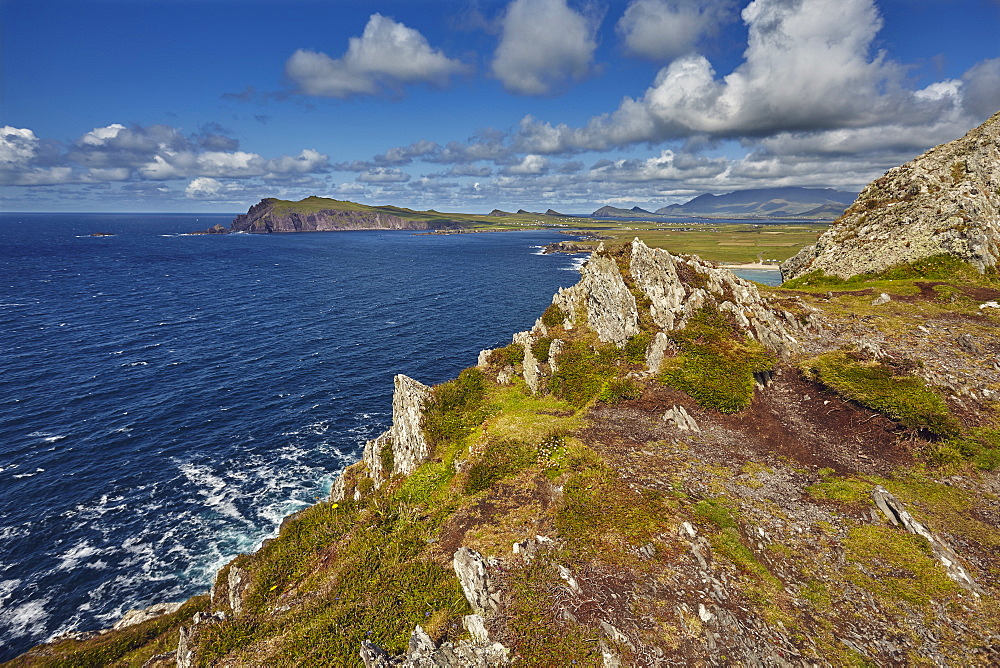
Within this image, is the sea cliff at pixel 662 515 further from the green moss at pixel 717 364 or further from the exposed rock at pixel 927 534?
the green moss at pixel 717 364

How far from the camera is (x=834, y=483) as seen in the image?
2036 centimetres

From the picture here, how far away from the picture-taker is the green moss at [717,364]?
27297mm

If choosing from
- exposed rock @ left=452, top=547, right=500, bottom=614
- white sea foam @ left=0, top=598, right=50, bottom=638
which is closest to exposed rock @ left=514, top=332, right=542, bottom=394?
exposed rock @ left=452, top=547, right=500, bottom=614

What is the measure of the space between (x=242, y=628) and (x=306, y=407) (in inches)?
1545

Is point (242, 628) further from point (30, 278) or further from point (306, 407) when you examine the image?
point (30, 278)

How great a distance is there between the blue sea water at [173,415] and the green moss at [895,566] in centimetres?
3841

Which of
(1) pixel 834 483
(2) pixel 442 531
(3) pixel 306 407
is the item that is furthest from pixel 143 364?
(1) pixel 834 483

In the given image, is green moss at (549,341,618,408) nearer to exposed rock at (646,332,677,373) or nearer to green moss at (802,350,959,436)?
exposed rock at (646,332,677,373)

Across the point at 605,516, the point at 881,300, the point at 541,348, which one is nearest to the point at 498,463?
the point at 605,516

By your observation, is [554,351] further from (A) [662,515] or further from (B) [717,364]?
(A) [662,515]

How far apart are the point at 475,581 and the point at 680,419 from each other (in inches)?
655

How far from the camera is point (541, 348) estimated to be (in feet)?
115

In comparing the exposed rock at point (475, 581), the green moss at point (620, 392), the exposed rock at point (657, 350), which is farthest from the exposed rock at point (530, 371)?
the exposed rock at point (475, 581)

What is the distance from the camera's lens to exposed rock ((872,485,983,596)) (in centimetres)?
1478
